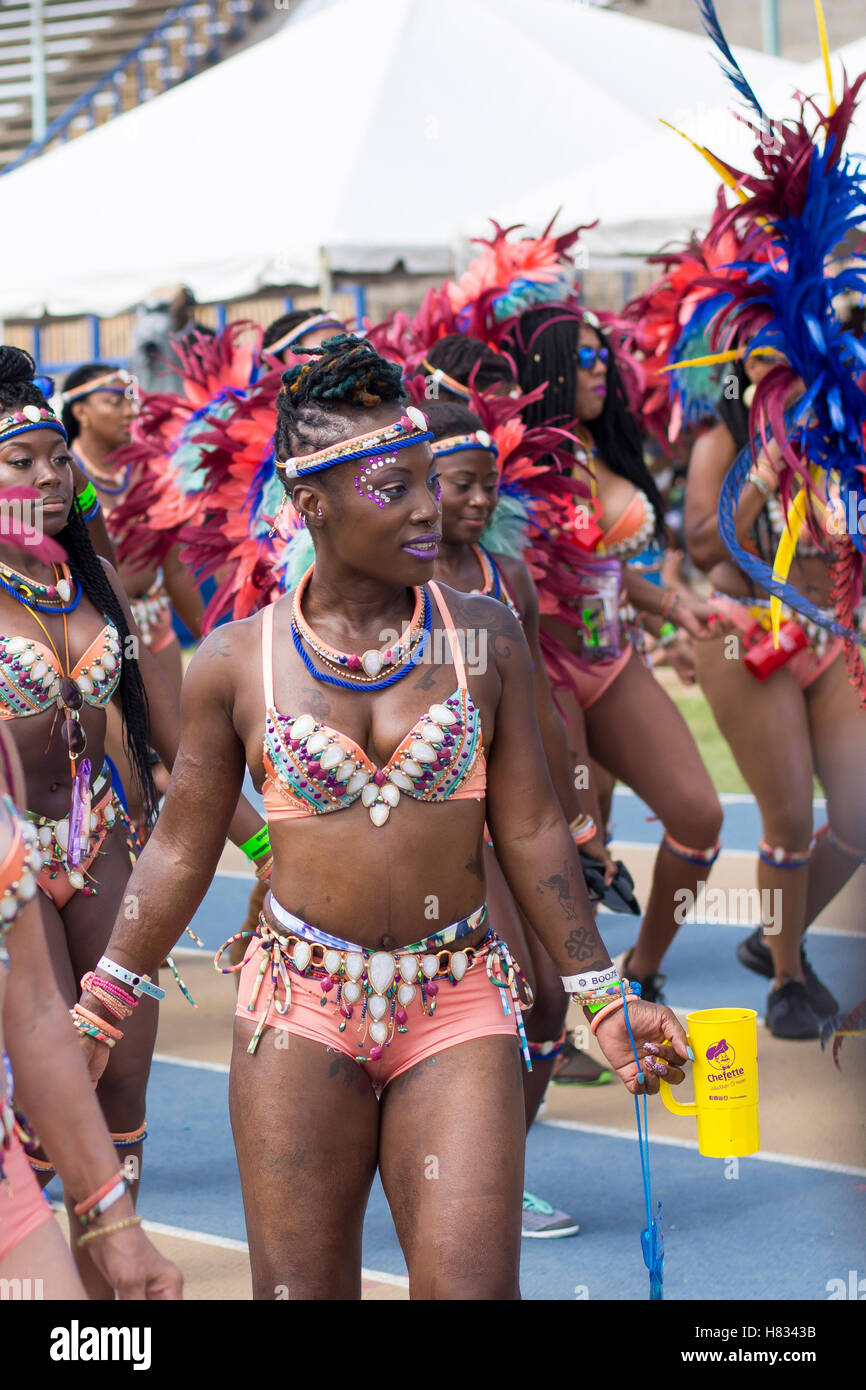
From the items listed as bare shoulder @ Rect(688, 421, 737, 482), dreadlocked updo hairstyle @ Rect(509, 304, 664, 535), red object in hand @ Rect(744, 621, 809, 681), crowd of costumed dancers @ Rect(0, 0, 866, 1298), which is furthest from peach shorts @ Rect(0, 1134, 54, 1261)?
bare shoulder @ Rect(688, 421, 737, 482)

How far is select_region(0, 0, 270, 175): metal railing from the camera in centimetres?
2506

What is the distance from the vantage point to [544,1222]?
493 cm

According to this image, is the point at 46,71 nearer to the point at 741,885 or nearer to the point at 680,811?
the point at 741,885

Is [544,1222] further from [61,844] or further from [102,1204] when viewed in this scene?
[102,1204]

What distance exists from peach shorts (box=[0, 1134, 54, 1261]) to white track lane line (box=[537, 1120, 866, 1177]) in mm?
2909

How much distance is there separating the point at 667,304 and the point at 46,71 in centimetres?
2211

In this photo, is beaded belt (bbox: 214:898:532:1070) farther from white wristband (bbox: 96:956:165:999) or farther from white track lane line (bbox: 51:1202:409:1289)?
white track lane line (bbox: 51:1202:409:1289)

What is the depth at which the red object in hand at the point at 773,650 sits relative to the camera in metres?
6.23

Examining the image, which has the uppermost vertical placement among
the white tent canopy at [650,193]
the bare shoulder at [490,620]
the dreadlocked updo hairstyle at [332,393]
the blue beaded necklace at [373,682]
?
the white tent canopy at [650,193]

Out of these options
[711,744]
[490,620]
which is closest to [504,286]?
[490,620]

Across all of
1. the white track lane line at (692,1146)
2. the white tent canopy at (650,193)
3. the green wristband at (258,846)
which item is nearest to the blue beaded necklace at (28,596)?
the green wristband at (258,846)

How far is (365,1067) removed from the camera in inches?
124

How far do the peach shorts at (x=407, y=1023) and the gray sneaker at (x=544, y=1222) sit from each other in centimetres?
185

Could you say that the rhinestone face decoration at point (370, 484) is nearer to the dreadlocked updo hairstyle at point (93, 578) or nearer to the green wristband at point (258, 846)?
the green wristband at point (258, 846)
